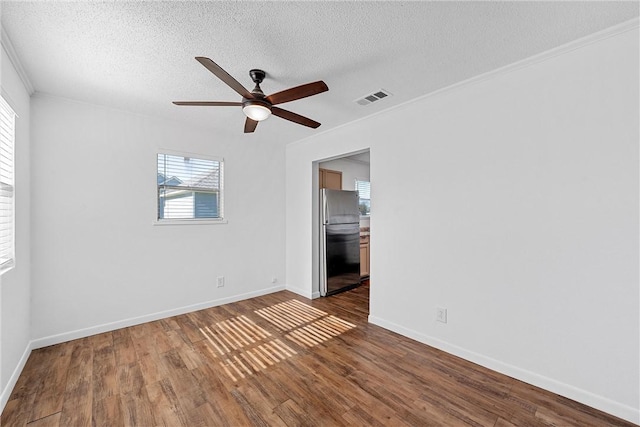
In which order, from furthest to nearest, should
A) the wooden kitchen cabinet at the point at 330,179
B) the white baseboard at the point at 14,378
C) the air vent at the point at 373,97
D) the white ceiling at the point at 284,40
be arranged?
the wooden kitchen cabinet at the point at 330,179, the air vent at the point at 373,97, the white baseboard at the point at 14,378, the white ceiling at the point at 284,40

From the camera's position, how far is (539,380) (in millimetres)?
2047

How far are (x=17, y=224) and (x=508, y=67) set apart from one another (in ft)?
14.1

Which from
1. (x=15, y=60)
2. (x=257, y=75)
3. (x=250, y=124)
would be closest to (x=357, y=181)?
(x=250, y=124)

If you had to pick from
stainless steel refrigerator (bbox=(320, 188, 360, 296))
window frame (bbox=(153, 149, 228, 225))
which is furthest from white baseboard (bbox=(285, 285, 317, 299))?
window frame (bbox=(153, 149, 228, 225))

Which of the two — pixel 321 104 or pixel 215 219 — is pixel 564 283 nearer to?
pixel 321 104

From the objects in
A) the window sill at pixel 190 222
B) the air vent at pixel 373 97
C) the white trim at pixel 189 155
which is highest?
the air vent at pixel 373 97

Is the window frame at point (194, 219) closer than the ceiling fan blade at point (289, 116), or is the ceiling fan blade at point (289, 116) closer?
the ceiling fan blade at point (289, 116)

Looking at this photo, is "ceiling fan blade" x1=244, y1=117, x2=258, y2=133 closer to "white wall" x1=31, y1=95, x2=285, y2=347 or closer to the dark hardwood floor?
"white wall" x1=31, y1=95, x2=285, y2=347

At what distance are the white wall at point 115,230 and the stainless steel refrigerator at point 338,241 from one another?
48.4 inches

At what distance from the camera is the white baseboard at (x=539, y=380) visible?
1.74m

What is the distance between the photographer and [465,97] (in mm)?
2467

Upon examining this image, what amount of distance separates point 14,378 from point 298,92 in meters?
3.11

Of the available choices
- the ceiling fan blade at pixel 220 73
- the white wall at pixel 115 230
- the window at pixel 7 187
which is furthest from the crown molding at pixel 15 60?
the ceiling fan blade at pixel 220 73

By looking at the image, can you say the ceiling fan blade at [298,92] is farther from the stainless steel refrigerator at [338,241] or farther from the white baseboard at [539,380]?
the white baseboard at [539,380]
